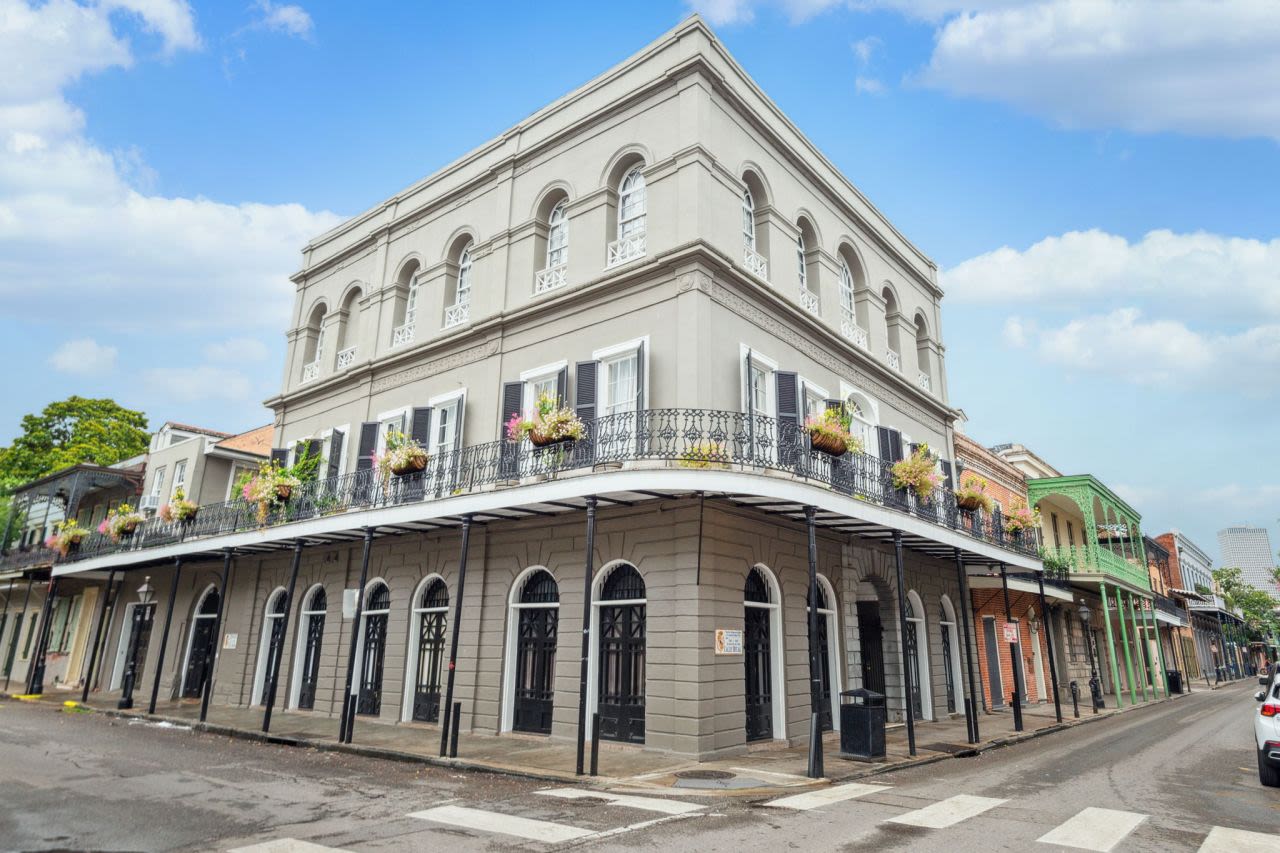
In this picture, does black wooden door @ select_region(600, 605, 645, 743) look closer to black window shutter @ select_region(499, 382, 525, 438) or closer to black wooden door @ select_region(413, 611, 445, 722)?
black wooden door @ select_region(413, 611, 445, 722)

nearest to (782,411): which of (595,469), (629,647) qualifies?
(595,469)

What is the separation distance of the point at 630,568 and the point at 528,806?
513 cm

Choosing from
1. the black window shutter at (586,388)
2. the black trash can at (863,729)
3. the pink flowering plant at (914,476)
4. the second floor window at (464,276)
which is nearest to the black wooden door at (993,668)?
the pink flowering plant at (914,476)

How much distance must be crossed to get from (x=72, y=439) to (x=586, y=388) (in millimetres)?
35231

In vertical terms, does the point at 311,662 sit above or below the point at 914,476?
below

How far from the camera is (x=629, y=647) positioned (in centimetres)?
1195

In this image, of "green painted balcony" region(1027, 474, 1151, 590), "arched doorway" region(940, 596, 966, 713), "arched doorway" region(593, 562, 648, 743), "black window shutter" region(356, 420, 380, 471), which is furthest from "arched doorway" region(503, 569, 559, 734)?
"green painted balcony" region(1027, 474, 1151, 590)

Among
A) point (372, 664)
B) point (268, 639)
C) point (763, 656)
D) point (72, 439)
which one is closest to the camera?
point (763, 656)

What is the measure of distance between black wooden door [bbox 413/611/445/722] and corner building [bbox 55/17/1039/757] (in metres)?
0.07

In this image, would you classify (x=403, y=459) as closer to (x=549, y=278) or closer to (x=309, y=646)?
(x=549, y=278)

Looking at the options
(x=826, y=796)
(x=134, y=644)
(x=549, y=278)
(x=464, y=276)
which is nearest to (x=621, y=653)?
(x=826, y=796)

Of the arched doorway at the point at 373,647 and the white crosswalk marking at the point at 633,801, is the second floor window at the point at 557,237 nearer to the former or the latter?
the arched doorway at the point at 373,647

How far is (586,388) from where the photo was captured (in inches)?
512

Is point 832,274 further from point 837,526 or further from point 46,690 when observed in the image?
point 46,690
